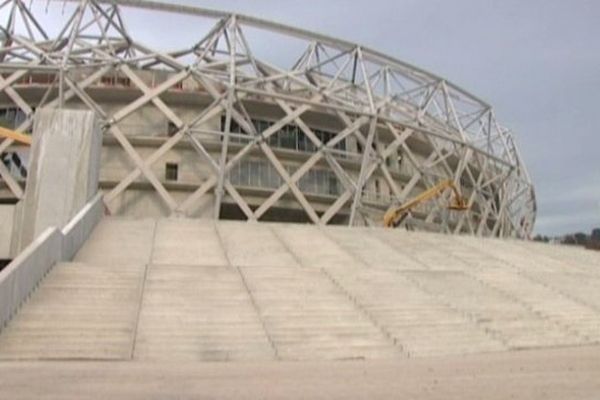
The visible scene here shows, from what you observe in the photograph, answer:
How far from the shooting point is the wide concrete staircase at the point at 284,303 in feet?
33.8

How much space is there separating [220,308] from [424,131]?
29.7m

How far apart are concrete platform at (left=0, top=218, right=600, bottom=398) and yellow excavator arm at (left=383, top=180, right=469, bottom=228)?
15718 millimetres

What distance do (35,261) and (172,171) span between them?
78.8 ft

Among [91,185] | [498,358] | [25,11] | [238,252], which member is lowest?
[498,358]

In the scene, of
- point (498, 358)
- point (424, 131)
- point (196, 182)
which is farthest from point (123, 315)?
point (424, 131)

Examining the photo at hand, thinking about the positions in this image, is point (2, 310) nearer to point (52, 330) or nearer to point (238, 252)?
point (52, 330)

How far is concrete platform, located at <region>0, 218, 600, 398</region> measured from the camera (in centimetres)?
972

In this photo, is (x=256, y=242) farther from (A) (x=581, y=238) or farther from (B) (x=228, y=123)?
(A) (x=581, y=238)

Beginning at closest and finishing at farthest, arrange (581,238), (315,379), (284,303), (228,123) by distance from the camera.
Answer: (315,379) → (284,303) → (228,123) → (581,238)

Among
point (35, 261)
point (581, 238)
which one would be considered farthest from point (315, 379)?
point (581, 238)

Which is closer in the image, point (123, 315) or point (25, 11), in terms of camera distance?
point (123, 315)

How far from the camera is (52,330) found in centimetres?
1035

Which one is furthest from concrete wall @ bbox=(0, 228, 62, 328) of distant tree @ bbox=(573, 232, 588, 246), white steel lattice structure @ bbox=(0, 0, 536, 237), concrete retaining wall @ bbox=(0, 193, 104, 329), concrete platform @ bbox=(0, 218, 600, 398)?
distant tree @ bbox=(573, 232, 588, 246)

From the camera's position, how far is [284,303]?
1292cm
